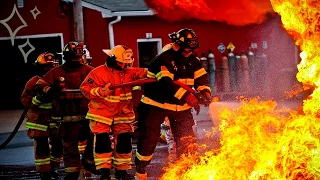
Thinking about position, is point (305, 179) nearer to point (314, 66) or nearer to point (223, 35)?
point (314, 66)

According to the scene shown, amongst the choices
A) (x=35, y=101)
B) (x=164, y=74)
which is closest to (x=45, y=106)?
(x=35, y=101)

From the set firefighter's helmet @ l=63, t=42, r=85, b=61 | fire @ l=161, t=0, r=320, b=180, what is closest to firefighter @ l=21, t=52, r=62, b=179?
firefighter's helmet @ l=63, t=42, r=85, b=61

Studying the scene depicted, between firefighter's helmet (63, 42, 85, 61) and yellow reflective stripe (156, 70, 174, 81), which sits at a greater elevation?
firefighter's helmet (63, 42, 85, 61)

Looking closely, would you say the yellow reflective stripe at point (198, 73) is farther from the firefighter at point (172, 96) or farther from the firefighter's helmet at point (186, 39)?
the firefighter's helmet at point (186, 39)

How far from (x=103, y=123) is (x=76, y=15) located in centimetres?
591

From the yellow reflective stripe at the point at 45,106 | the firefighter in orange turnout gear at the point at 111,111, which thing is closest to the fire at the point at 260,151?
the firefighter in orange turnout gear at the point at 111,111

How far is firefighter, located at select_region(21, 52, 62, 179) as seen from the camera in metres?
7.42

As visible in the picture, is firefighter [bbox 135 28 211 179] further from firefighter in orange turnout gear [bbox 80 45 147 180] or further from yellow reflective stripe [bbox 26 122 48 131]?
yellow reflective stripe [bbox 26 122 48 131]

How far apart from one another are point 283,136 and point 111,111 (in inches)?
95.2

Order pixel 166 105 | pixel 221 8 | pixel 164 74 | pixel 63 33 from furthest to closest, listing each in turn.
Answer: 1. pixel 63 33
2. pixel 221 8
3. pixel 166 105
4. pixel 164 74

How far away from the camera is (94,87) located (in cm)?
666

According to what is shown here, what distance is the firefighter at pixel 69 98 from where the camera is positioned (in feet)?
23.0

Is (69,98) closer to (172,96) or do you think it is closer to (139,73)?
(139,73)

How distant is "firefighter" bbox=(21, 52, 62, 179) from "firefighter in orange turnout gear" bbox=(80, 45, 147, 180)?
999 mm
